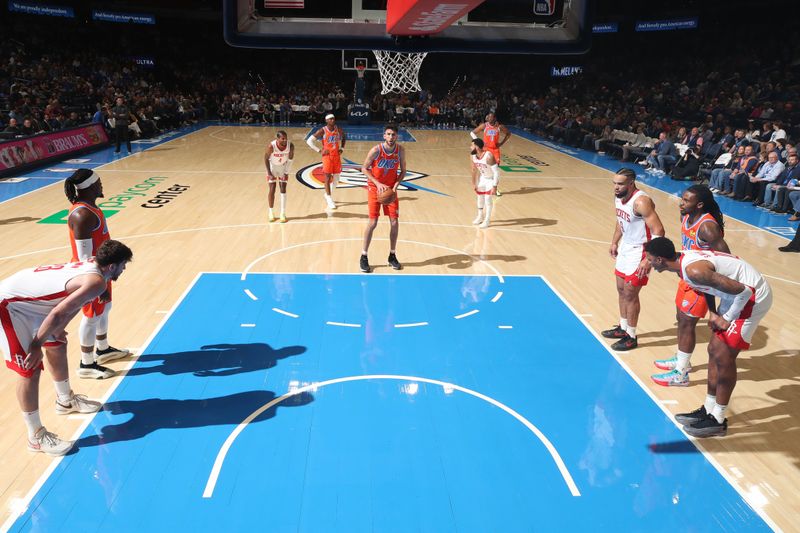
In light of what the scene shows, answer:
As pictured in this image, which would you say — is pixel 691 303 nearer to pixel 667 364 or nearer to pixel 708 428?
pixel 667 364

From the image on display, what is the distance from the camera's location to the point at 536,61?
34.0m

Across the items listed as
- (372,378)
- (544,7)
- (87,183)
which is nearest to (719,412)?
(372,378)

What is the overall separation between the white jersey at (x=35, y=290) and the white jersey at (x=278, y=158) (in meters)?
5.99

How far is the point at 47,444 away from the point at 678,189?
46.4 ft

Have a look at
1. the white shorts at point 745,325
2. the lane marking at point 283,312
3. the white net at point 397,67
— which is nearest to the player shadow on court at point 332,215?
the white net at point 397,67

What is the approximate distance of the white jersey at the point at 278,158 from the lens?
9.54 metres

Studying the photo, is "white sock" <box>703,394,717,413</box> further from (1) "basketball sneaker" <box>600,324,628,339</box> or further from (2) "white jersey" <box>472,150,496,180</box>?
(2) "white jersey" <box>472,150,496,180</box>

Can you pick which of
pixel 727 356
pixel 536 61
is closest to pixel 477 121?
pixel 536 61

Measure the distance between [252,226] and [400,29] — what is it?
524 cm

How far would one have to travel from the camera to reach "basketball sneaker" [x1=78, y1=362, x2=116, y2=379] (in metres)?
5.05

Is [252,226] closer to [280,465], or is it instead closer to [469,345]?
[469,345]

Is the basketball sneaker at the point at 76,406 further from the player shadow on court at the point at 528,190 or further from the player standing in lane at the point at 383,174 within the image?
the player shadow on court at the point at 528,190

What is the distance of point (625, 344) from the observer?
5.81m

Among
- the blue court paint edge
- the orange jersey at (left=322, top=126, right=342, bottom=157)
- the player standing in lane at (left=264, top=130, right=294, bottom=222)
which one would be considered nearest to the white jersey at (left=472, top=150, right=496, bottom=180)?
the orange jersey at (left=322, top=126, right=342, bottom=157)
